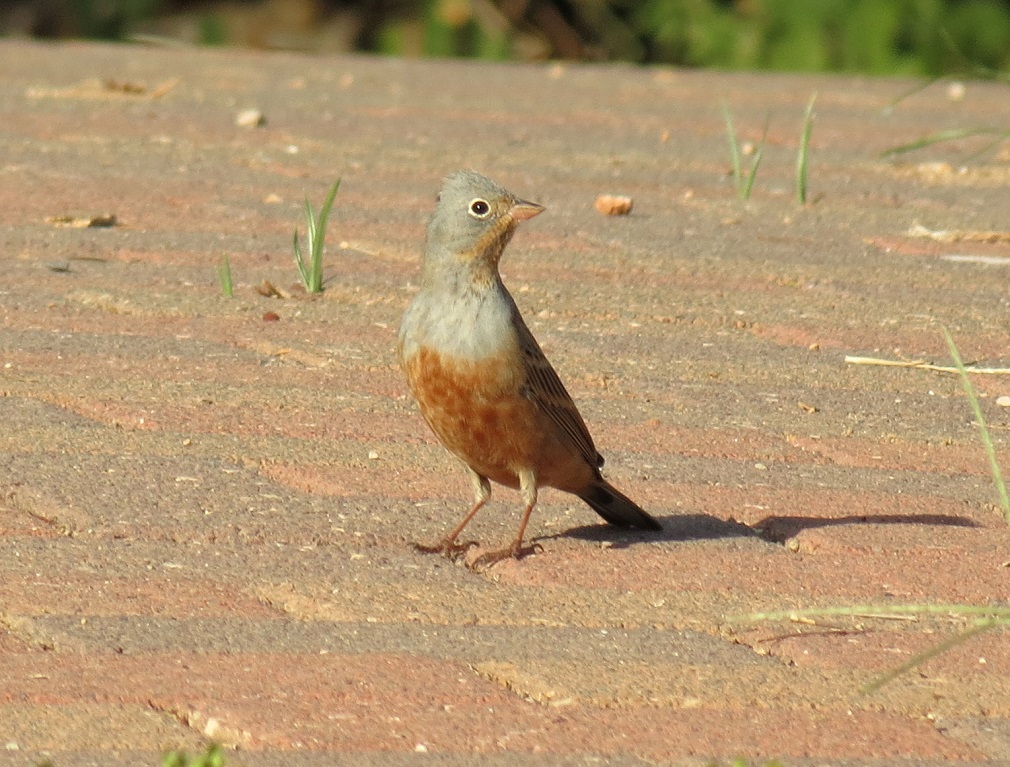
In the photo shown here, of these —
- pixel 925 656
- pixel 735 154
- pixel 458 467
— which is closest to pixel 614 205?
pixel 735 154

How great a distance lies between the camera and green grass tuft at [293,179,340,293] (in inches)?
175

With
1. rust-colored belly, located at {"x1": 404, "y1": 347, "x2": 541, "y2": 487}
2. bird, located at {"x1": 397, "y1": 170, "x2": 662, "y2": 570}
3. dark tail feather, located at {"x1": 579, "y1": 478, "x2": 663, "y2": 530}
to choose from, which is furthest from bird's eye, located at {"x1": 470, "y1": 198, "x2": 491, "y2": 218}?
dark tail feather, located at {"x1": 579, "y1": 478, "x2": 663, "y2": 530}

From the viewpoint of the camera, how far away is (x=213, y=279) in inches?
185

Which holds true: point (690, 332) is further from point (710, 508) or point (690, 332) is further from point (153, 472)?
point (153, 472)

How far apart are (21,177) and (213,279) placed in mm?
994

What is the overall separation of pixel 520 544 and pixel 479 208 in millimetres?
724

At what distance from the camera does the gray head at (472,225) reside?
12.7 feet

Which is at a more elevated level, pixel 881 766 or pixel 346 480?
pixel 881 766

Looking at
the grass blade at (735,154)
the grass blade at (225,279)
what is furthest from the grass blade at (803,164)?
the grass blade at (225,279)

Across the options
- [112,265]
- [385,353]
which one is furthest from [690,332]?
[112,265]

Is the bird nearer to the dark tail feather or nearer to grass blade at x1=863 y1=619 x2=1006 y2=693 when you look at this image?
the dark tail feather

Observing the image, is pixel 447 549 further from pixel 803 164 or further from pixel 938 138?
pixel 803 164

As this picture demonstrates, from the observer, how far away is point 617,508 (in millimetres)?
3643

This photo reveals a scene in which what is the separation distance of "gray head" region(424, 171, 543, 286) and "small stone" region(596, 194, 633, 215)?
1495 mm
